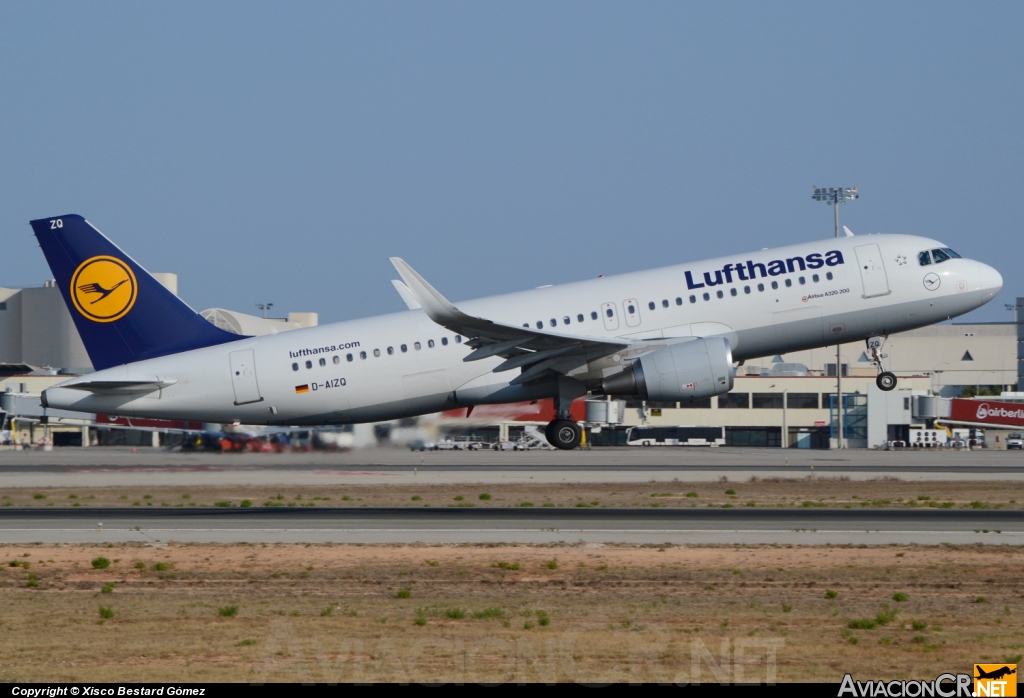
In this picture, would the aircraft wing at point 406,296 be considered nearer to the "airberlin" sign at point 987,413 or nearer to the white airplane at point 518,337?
the white airplane at point 518,337

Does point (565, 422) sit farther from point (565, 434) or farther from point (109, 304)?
point (109, 304)

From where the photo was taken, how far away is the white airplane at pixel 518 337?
104ft

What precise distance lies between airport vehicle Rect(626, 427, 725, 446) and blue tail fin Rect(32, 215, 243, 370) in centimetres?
5667

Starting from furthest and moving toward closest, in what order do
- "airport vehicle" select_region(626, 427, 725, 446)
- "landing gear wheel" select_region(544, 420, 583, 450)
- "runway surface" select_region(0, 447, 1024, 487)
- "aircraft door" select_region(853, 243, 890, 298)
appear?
"airport vehicle" select_region(626, 427, 725, 446) → "runway surface" select_region(0, 447, 1024, 487) → "landing gear wheel" select_region(544, 420, 583, 450) → "aircraft door" select_region(853, 243, 890, 298)

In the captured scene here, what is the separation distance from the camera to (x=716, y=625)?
1530 cm

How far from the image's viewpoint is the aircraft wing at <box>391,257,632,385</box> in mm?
28891

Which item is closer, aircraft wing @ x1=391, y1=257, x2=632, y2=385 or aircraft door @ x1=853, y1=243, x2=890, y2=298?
aircraft wing @ x1=391, y1=257, x2=632, y2=385

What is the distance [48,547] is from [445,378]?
494 inches

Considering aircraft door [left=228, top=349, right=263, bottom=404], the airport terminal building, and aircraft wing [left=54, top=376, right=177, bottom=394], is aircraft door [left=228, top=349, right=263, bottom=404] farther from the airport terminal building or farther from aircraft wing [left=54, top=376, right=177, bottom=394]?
the airport terminal building

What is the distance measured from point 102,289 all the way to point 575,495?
15308mm

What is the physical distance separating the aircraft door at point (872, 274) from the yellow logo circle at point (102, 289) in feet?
69.2

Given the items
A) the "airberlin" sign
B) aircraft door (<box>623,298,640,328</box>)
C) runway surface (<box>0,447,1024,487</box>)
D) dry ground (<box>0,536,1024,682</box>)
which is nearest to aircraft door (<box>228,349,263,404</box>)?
runway surface (<box>0,447,1024,487</box>)

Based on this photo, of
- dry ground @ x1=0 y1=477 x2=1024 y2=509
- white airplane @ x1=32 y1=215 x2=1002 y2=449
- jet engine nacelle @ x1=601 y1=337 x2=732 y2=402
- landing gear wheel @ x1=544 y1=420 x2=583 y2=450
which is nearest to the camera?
jet engine nacelle @ x1=601 y1=337 x2=732 y2=402

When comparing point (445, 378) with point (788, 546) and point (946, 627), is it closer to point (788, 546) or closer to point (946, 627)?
point (788, 546)
